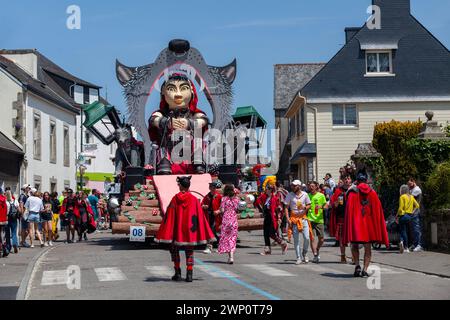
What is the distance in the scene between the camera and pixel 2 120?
132ft

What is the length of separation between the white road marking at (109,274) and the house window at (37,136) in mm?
27095

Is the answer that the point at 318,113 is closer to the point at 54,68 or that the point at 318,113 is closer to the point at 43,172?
the point at 43,172

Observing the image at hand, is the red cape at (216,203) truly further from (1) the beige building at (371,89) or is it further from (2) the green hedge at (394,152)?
(1) the beige building at (371,89)

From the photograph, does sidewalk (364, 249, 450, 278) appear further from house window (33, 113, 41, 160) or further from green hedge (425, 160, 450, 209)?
house window (33, 113, 41, 160)

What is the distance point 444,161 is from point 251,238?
7.90 metres

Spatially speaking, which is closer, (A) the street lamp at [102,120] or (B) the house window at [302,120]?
(A) the street lamp at [102,120]

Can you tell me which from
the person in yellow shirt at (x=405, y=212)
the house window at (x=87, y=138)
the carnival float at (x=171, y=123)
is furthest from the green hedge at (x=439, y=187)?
the house window at (x=87, y=138)

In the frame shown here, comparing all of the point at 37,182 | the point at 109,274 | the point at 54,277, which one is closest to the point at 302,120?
the point at 37,182

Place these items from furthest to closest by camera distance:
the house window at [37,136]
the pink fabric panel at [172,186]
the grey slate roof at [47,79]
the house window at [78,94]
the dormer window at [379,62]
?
1. the house window at [78,94]
2. the grey slate roof at [47,79]
3. the house window at [37,136]
4. the dormer window at [379,62]
5. the pink fabric panel at [172,186]

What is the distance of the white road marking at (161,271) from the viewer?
49.2ft

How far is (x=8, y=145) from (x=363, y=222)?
27.4 metres

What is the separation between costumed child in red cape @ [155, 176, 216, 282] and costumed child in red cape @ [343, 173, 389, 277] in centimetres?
235

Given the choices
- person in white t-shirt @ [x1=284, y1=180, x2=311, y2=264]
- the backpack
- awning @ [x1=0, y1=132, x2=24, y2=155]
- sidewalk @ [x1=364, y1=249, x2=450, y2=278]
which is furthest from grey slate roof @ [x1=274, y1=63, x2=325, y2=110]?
person in white t-shirt @ [x1=284, y1=180, x2=311, y2=264]
